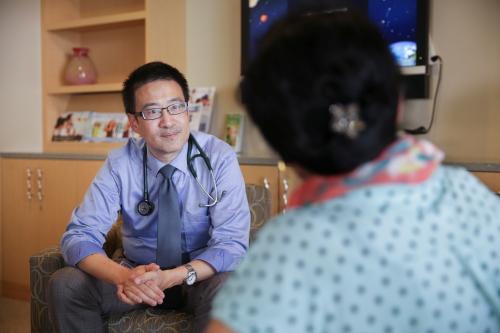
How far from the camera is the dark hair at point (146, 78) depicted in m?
1.92

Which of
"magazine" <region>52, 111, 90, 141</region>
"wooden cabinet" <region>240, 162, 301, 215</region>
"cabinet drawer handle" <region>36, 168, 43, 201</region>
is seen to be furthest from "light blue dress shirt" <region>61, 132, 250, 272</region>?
"magazine" <region>52, 111, 90, 141</region>

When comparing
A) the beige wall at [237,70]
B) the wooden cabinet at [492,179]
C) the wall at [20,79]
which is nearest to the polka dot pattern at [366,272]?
the beige wall at [237,70]

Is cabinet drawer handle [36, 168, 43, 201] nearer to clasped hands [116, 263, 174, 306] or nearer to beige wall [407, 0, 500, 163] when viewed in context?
clasped hands [116, 263, 174, 306]

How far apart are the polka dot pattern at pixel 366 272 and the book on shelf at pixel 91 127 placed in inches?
110

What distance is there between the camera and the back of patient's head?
2.19 feet

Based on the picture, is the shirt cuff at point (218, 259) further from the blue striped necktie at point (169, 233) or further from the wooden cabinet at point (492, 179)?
the wooden cabinet at point (492, 179)

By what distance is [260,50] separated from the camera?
72 centimetres

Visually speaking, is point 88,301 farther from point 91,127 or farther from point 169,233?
point 91,127

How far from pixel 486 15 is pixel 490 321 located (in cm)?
207

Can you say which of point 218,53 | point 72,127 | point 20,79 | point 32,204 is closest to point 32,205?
point 32,204

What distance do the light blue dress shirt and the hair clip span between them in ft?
3.86

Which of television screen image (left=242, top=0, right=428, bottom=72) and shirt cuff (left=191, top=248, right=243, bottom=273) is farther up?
television screen image (left=242, top=0, right=428, bottom=72)

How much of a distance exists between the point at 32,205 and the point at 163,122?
1.84 m

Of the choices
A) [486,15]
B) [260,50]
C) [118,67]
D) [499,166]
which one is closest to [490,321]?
[260,50]
